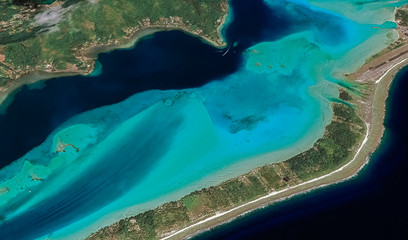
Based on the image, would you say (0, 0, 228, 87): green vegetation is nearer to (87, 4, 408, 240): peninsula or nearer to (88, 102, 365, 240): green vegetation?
(87, 4, 408, 240): peninsula

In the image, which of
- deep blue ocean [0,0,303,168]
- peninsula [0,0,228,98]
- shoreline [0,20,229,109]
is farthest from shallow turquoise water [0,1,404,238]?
peninsula [0,0,228,98]

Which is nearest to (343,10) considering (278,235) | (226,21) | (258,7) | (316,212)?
(258,7)

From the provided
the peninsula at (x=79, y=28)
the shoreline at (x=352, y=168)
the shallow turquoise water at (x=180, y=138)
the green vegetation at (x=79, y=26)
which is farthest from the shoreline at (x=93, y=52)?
the shoreline at (x=352, y=168)

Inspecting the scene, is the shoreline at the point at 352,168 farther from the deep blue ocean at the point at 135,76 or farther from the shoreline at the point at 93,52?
the shoreline at the point at 93,52

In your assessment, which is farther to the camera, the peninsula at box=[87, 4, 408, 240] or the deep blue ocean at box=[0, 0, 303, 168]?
the deep blue ocean at box=[0, 0, 303, 168]

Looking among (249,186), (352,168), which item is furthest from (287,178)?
(352,168)
